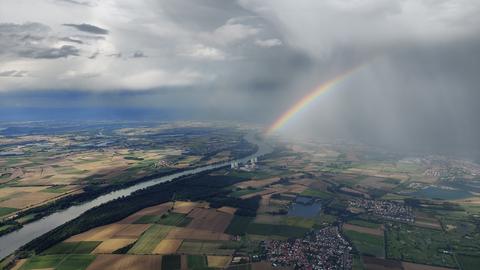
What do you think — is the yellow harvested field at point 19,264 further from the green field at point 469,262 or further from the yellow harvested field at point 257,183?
the green field at point 469,262

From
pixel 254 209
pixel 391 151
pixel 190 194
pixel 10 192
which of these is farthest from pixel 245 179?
pixel 391 151

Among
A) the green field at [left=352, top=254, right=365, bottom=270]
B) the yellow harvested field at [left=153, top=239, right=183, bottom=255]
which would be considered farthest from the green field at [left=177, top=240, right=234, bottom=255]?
the green field at [left=352, top=254, right=365, bottom=270]

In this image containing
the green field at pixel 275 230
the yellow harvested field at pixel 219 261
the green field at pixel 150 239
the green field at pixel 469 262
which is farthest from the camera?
the green field at pixel 275 230

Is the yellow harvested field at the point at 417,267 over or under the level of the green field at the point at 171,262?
over

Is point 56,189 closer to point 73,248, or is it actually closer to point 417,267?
point 73,248

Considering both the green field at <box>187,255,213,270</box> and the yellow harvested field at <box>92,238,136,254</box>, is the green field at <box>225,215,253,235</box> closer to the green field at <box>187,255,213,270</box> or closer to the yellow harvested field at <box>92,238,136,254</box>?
the green field at <box>187,255,213,270</box>

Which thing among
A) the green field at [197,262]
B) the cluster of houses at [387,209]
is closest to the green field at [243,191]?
the cluster of houses at [387,209]

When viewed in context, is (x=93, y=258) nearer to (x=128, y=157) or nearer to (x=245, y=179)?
(x=245, y=179)
